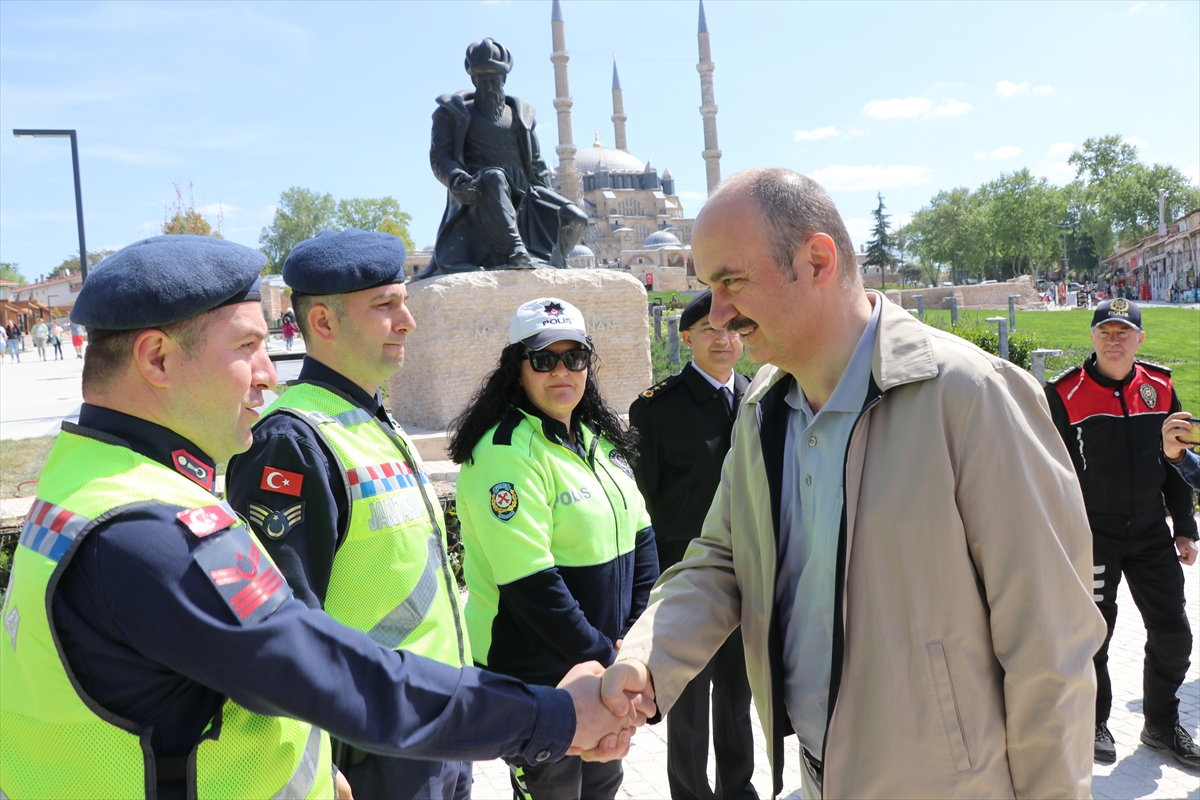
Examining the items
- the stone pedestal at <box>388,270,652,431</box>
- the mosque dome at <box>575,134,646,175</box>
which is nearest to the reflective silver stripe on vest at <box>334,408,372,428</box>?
the stone pedestal at <box>388,270,652,431</box>

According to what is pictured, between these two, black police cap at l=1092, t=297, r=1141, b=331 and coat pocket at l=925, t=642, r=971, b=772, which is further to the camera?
black police cap at l=1092, t=297, r=1141, b=331

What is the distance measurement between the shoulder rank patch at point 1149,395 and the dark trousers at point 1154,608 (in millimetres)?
599

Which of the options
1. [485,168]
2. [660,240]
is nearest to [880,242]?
[660,240]

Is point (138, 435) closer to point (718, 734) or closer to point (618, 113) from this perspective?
point (718, 734)

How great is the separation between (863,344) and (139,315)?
1509 mm

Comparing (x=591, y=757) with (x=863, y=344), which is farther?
(x=591, y=757)

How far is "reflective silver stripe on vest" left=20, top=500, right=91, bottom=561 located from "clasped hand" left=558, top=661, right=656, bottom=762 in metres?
1.12

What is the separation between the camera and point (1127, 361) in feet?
14.2

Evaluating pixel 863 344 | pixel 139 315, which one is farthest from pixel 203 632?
pixel 863 344

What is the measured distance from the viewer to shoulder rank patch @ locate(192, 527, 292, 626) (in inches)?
52.9

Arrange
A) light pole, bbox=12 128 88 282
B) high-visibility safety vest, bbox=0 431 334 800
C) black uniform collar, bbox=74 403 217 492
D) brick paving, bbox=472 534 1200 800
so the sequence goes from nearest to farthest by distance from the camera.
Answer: high-visibility safety vest, bbox=0 431 334 800 → black uniform collar, bbox=74 403 217 492 → brick paving, bbox=472 534 1200 800 → light pole, bbox=12 128 88 282

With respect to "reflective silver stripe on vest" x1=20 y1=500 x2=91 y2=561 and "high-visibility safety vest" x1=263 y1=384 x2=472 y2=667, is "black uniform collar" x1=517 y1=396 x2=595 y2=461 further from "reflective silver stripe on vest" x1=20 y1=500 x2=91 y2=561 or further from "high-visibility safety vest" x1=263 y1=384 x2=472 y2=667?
"reflective silver stripe on vest" x1=20 y1=500 x2=91 y2=561

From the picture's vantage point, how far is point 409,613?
2.18m

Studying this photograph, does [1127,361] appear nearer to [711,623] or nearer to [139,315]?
[711,623]
